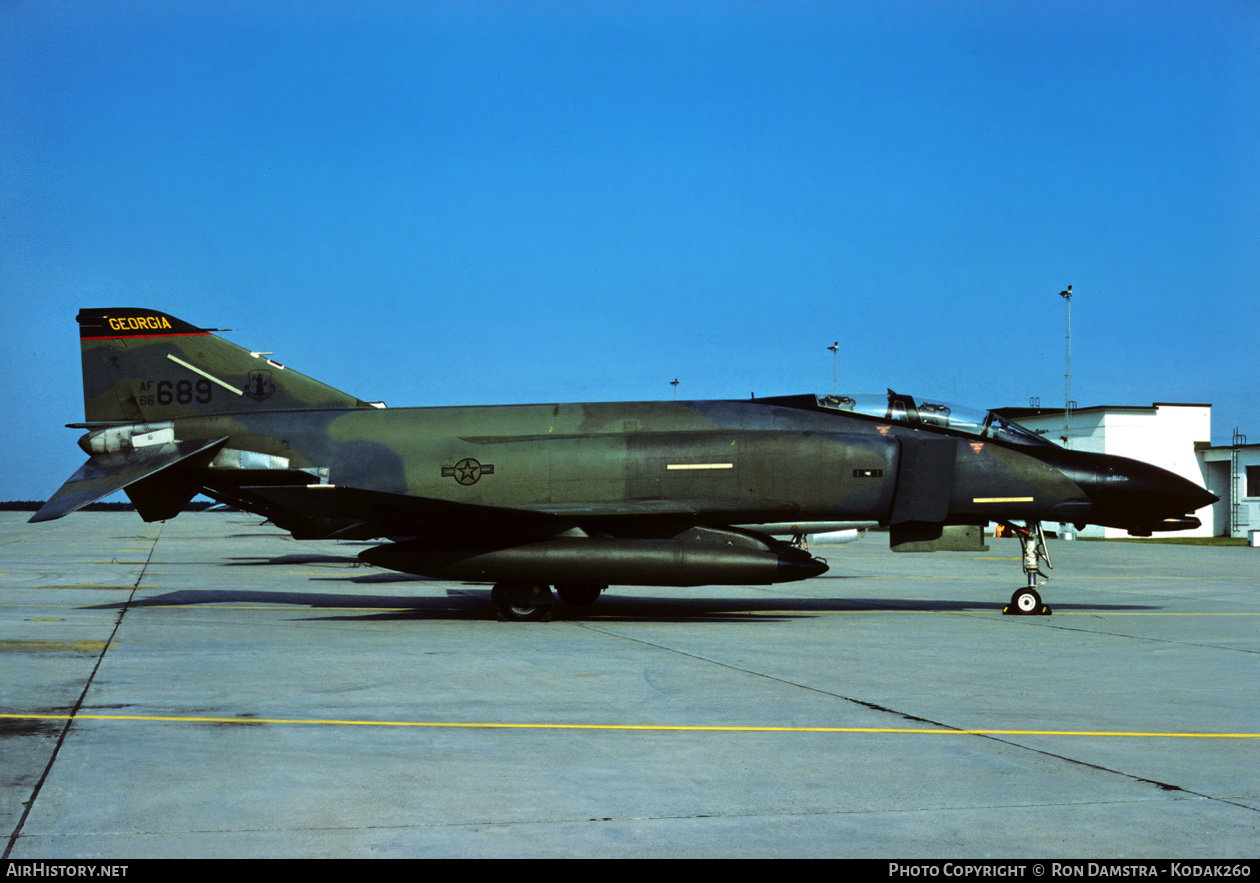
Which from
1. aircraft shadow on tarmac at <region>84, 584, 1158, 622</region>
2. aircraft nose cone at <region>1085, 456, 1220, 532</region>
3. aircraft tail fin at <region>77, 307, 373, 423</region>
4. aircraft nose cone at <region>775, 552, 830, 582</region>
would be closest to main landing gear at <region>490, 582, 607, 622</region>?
aircraft shadow on tarmac at <region>84, 584, 1158, 622</region>

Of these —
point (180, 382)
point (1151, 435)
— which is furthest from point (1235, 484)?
point (180, 382)

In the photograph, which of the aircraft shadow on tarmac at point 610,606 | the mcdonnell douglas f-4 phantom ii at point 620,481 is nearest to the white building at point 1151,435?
the aircraft shadow on tarmac at point 610,606

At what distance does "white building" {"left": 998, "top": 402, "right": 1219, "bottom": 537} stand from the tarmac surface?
43301mm

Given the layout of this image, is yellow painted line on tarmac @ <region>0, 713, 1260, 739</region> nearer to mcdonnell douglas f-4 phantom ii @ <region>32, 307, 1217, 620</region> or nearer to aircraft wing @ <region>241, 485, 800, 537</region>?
mcdonnell douglas f-4 phantom ii @ <region>32, 307, 1217, 620</region>

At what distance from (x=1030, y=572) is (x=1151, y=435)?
150 ft

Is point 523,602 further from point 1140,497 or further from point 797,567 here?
point 1140,497

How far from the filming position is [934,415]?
14992 millimetres

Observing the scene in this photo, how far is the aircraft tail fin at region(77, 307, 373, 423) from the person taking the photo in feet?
53.8

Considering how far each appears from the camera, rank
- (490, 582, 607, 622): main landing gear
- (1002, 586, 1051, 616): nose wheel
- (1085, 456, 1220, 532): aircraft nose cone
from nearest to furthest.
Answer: (490, 582, 607, 622): main landing gear
(1085, 456, 1220, 532): aircraft nose cone
(1002, 586, 1051, 616): nose wheel

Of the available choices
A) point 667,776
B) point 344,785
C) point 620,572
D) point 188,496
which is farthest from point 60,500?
point 667,776

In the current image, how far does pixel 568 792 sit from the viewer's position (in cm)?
554

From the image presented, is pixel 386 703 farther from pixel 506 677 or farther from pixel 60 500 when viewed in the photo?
pixel 60 500

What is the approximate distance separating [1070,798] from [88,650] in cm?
962

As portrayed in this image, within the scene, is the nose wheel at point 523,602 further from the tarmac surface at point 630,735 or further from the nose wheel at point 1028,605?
the nose wheel at point 1028,605
